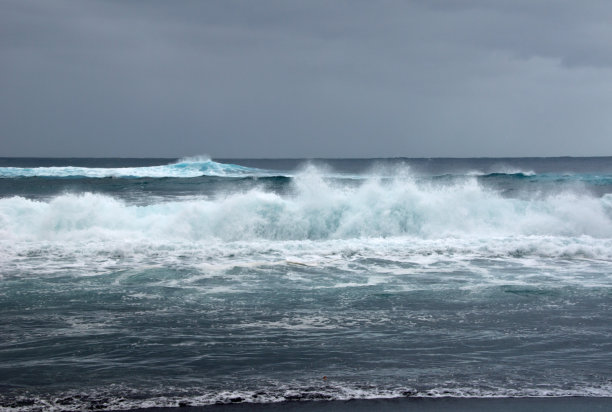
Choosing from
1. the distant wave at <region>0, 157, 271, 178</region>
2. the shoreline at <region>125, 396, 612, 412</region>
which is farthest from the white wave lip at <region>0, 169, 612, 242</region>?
the distant wave at <region>0, 157, 271, 178</region>

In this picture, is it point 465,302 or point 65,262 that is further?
point 65,262

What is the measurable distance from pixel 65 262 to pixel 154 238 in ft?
10.2

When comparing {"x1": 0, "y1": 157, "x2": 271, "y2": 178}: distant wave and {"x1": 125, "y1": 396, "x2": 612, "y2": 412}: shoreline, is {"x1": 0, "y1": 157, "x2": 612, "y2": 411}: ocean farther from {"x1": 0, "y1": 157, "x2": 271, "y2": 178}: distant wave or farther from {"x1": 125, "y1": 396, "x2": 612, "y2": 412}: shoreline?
{"x1": 0, "y1": 157, "x2": 271, "y2": 178}: distant wave

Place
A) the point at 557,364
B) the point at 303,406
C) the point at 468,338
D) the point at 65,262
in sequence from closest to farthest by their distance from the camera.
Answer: the point at 303,406 < the point at 557,364 < the point at 468,338 < the point at 65,262

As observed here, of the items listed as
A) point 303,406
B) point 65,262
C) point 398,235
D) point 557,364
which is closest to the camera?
point 303,406

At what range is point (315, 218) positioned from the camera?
638 inches

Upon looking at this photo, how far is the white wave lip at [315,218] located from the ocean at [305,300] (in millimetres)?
57

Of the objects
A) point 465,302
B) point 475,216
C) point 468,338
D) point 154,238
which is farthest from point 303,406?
point 475,216

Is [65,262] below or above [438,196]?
below

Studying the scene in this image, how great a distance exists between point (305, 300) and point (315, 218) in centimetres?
787

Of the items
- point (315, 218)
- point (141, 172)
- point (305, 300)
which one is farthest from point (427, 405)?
point (141, 172)

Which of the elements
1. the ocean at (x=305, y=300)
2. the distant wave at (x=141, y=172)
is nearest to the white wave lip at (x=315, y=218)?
the ocean at (x=305, y=300)

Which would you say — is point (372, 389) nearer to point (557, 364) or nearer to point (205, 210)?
point (557, 364)

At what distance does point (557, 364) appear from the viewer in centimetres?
585
